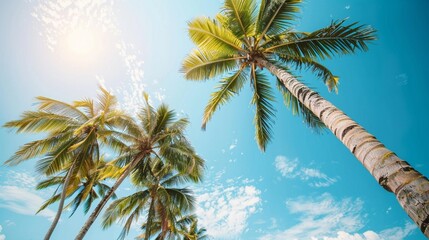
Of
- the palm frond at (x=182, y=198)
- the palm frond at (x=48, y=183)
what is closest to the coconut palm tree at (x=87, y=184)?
the palm frond at (x=48, y=183)

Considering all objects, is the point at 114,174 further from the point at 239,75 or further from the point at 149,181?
the point at 239,75

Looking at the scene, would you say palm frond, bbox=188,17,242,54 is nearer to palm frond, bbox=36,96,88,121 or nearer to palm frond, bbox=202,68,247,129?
palm frond, bbox=202,68,247,129

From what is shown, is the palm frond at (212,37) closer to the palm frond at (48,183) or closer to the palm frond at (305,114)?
the palm frond at (305,114)

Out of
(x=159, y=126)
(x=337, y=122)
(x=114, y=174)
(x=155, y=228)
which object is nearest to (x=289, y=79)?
(x=337, y=122)

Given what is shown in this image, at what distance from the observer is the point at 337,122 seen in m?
2.96

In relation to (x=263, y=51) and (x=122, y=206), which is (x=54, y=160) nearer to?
(x=122, y=206)

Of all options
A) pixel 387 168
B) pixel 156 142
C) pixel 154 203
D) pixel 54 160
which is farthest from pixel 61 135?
pixel 387 168

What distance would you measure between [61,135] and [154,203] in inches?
237

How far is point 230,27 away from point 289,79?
9.86 ft

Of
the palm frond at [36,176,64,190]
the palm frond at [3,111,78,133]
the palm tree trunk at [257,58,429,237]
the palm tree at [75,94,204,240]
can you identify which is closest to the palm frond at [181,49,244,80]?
the palm tree at [75,94,204,240]

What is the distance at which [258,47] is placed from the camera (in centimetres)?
695

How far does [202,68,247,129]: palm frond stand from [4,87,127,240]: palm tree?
4328 millimetres

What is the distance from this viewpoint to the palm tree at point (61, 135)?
8648 millimetres

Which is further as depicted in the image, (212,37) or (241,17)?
(212,37)
